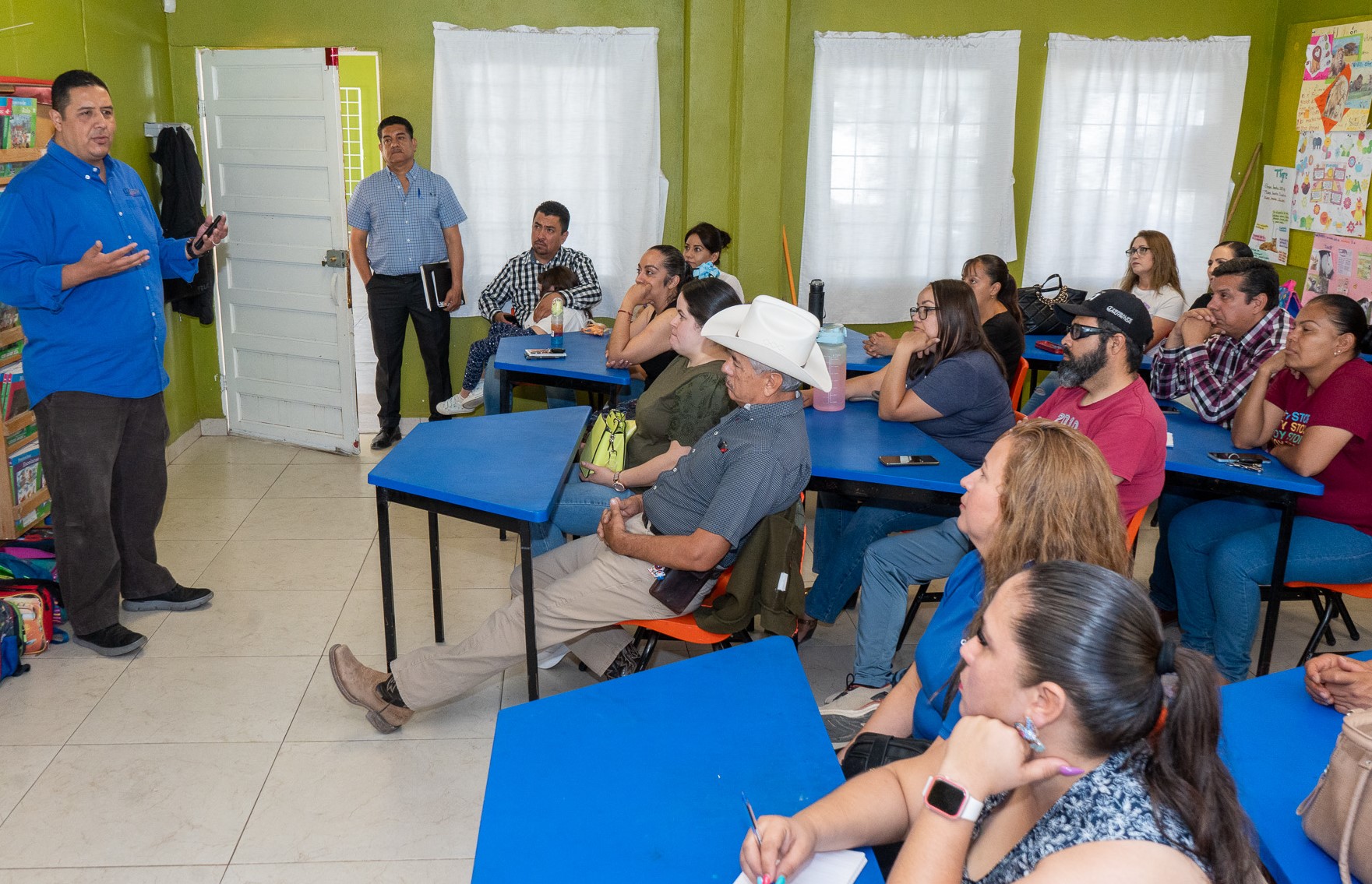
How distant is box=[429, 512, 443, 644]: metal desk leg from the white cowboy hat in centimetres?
127

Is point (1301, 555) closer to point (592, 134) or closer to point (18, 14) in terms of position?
point (592, 134)

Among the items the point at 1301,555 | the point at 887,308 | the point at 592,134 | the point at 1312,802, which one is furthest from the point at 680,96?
the point at 1312,802

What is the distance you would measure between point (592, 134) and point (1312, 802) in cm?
555

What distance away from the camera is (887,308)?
266 inches

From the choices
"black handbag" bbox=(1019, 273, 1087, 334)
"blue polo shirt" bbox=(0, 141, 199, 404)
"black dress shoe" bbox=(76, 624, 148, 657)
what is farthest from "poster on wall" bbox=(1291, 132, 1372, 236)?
"black dress shoe" bbox=(76, 624, 148, 657)

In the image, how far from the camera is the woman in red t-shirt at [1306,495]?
11.1 feet

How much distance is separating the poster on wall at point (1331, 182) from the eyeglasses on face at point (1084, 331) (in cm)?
343

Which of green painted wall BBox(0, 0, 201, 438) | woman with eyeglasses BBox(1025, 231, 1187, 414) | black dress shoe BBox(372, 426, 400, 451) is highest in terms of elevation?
green painted wall BBox(0, 0, 201, 438)

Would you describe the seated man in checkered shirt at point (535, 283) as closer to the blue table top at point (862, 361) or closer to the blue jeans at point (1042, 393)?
the blue table top at point (862, 361)

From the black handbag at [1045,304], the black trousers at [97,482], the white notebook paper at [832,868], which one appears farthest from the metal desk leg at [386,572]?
the black handbag at [1045,304]

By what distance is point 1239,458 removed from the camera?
3.58m

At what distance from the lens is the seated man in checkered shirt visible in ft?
19.5

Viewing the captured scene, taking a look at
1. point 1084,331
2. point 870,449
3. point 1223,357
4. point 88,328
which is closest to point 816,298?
point 1223,357

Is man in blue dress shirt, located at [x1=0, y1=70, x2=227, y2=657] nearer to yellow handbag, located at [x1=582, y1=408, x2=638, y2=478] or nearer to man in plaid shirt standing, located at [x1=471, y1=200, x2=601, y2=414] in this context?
yellow handbag, located at [x1=582, y1=408, x2=638, y2=478]
